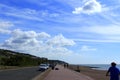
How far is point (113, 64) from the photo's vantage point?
17.7 metres

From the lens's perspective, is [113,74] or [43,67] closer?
[113,74]

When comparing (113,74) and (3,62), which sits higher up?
(3,62)

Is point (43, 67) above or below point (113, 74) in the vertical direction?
above

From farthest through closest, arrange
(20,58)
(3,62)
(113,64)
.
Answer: (20,58) < (3,62) < (113,64)

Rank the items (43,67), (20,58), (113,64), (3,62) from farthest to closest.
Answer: (20,58) → (3,62) → (43,67) → (113,64)

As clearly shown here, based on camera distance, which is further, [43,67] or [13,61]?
[13,61]

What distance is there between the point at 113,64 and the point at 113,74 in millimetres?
511

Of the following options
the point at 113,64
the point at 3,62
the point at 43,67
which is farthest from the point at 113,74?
the point at 3,62

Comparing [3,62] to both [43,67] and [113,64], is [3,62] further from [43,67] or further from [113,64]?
[113,64]

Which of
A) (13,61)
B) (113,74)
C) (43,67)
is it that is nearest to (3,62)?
(13,61)

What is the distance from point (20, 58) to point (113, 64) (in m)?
114

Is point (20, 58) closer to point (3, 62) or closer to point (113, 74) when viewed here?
point (3, 62)

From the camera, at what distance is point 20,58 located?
131 meters

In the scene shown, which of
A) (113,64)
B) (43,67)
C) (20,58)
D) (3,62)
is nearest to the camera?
(113,64)
